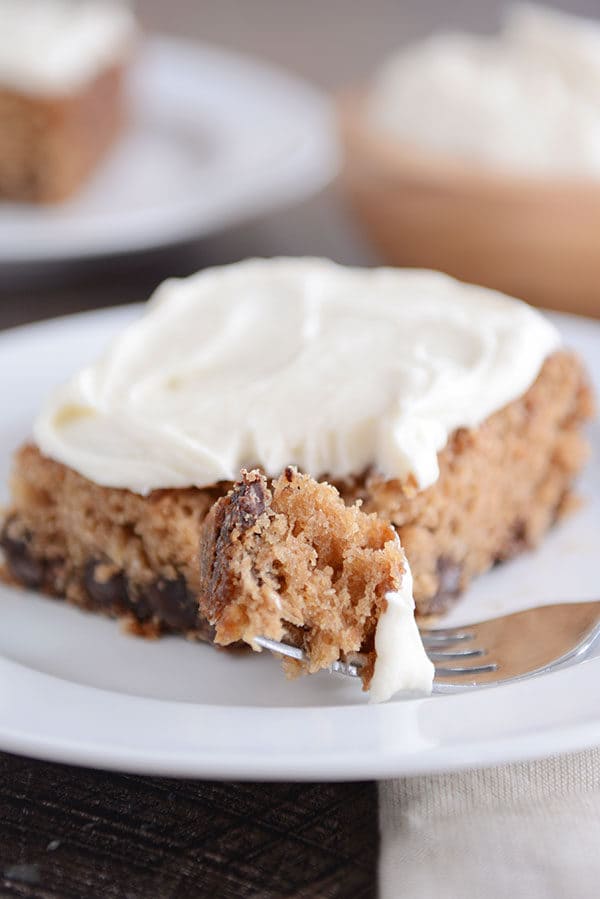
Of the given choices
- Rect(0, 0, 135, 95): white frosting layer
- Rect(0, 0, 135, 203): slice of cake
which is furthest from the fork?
Rect(0, 0, 135, 95): white frosting layer

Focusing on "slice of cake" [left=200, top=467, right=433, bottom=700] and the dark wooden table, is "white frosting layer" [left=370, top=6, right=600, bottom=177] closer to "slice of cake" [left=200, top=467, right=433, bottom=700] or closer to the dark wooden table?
"slice of cake" [left=200, top=467, right=433, bottom=700]

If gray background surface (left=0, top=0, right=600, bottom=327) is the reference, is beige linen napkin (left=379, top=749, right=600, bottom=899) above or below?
above

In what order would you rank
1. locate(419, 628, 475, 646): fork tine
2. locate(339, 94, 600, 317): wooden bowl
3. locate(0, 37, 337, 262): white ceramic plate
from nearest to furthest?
locate(419, 628, 475, 646): fork tine → locate(339, 94, 600, 317): wooden bowl → locate(0, 37, 337, 262): white ceramic plate

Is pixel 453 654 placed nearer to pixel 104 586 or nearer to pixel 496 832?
pixel 496 832

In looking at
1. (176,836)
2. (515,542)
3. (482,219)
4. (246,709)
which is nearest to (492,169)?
(482,219)

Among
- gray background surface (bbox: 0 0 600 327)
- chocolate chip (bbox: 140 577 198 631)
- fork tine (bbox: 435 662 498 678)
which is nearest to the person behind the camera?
fork tine (bbox: 435 662 498 678)

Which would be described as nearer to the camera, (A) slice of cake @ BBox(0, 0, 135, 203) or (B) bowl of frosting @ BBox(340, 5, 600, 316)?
(B) bowl of frosting @ BBox(340, 5, 600, 316)
